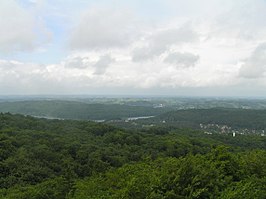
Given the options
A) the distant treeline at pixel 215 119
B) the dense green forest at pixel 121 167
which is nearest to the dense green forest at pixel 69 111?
the distant treeline at pixel 215 119

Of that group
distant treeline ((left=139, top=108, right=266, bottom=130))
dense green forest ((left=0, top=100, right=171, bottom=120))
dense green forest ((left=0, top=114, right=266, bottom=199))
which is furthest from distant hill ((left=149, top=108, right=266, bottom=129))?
dense green forest ((left=0, top=114, right=266, bottom=199))

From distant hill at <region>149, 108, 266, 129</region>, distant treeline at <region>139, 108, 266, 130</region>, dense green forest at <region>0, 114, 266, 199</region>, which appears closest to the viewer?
dense green forest at <region>0, 114, 266, 199</region>

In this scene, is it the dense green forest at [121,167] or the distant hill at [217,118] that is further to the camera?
the distant hill at [217,118]

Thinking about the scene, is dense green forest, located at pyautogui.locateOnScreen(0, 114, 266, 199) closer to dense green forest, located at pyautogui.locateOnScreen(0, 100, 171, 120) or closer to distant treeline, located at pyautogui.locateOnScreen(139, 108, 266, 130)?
distant treeline, located at pyautogui.locateOnScreen(139, 108, 266, 130)

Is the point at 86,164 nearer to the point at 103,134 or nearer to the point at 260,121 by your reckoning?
the point at 103,134

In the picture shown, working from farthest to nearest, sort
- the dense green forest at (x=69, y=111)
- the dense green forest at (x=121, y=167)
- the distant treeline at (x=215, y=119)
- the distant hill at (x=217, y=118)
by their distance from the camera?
the dense green forest at (x=69, y=111)
the distant hill at (x=217, y=118)
the distant treeline at (x=215, y=119)
the dense green forest at (x=121, y=167)

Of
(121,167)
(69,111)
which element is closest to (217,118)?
(69,111)

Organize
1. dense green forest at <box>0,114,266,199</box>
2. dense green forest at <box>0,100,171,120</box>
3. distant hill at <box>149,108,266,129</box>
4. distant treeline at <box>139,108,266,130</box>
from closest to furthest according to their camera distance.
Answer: dense green forest at <box>0,114,266,199</box>, distant treeline at <box>139,108,266,130</box>, distant hill at <box>149,108,266,129</box>, dense green forest at <box>0,100,171,120</box>

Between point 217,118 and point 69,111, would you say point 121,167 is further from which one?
point 69,111

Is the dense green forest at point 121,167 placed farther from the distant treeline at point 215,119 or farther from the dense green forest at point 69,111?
the dense green forest at point 69,111
